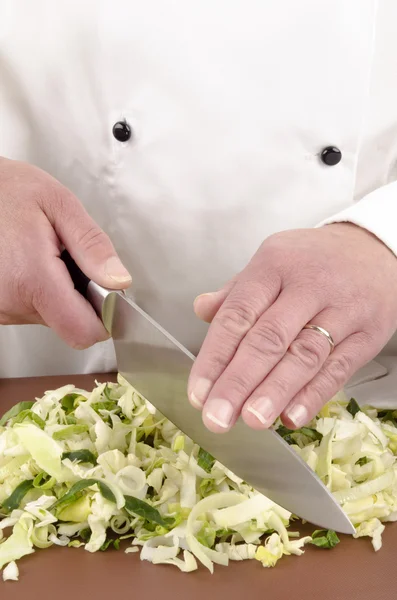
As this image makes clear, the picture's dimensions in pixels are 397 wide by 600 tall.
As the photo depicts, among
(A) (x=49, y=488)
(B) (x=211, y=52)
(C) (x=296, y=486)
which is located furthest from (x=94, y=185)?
(C) (x=296, y=486)

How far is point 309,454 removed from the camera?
0.88 metres

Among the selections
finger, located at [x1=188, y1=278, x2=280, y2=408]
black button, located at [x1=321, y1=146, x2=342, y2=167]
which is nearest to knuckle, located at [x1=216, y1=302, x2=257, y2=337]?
finger, located at [x1=188, y1=278, x2=280, y2=408]

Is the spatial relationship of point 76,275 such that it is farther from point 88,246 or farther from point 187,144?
point 187,144

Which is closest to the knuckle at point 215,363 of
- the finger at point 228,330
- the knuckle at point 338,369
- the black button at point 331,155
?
the finger at point 228,330

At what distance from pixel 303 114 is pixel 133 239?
298mm

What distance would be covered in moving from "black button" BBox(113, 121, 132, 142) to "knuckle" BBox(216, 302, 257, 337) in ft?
1.38

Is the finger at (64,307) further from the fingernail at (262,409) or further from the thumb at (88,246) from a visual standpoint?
the fingernail at (262,409)

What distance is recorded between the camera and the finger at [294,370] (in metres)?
0.73

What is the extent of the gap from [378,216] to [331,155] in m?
0.21

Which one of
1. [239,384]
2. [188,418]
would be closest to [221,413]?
[239,384]

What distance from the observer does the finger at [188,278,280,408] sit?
2.49 ft

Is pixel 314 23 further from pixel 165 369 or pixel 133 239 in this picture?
pixel 165 369

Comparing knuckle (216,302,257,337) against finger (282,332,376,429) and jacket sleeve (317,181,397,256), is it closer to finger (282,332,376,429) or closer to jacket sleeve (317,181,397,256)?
finger (282,332,376,429)

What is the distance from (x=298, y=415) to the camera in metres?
0.77
